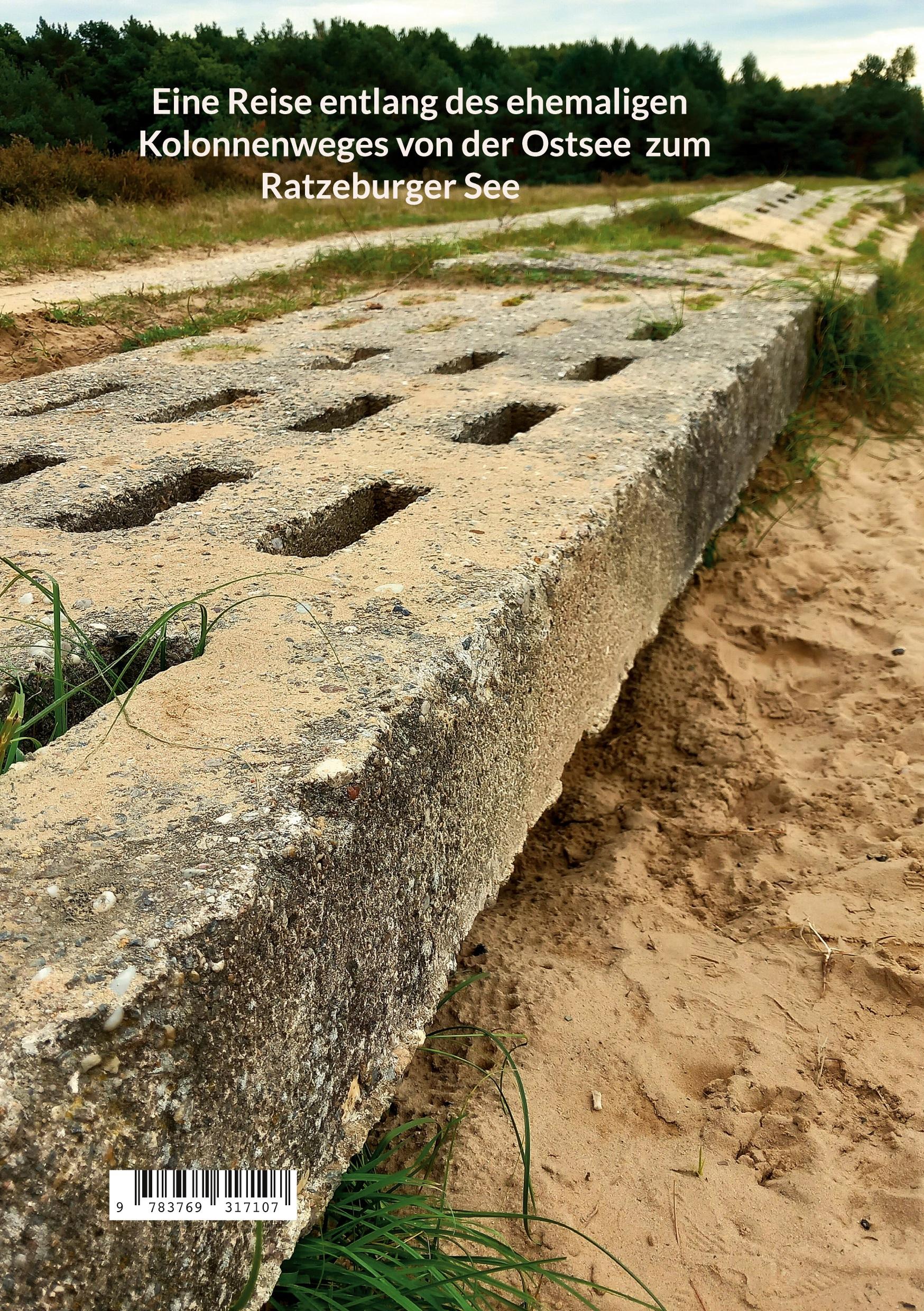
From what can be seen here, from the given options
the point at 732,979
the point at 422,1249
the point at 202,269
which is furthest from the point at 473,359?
the point at 202,269

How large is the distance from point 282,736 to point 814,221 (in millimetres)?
10383

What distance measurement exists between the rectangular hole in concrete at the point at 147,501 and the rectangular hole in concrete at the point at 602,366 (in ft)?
5.40

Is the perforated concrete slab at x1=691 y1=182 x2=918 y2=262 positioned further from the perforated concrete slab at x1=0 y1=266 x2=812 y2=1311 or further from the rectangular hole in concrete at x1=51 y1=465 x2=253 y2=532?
the rectangular hole in concrete at x1=51 y1=465 x2=253 y2=532

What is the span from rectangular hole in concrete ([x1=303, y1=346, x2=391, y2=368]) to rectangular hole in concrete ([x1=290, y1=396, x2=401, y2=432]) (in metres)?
0.53

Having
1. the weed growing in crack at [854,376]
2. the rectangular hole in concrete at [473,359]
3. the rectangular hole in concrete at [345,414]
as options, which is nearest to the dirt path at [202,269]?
the rectangular hole in concrete at [473,359]

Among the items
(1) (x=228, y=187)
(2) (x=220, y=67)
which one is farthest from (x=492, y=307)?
(2) (x=220, y=67)

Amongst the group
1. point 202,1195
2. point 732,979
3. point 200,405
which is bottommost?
point 732,979

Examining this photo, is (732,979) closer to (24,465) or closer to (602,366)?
(24,465)

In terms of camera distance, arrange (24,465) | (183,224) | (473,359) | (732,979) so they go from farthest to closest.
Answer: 1. (183,224)
2. (473,359)
3. (24,465)
4. (732,979)

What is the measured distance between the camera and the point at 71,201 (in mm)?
10477

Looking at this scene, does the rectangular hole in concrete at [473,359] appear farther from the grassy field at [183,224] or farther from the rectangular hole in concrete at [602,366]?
the grassy field at [183,224]

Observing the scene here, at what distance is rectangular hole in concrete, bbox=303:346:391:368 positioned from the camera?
14.0ft

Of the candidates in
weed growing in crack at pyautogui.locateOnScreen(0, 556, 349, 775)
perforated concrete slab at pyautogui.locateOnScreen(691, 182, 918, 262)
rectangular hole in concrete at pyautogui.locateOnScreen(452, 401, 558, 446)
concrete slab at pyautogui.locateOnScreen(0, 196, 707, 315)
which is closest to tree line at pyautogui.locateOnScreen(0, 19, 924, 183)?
concrete slab at pyautogui.locateOnScreen(0, 196, 707, 315)

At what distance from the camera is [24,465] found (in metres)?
3.13
